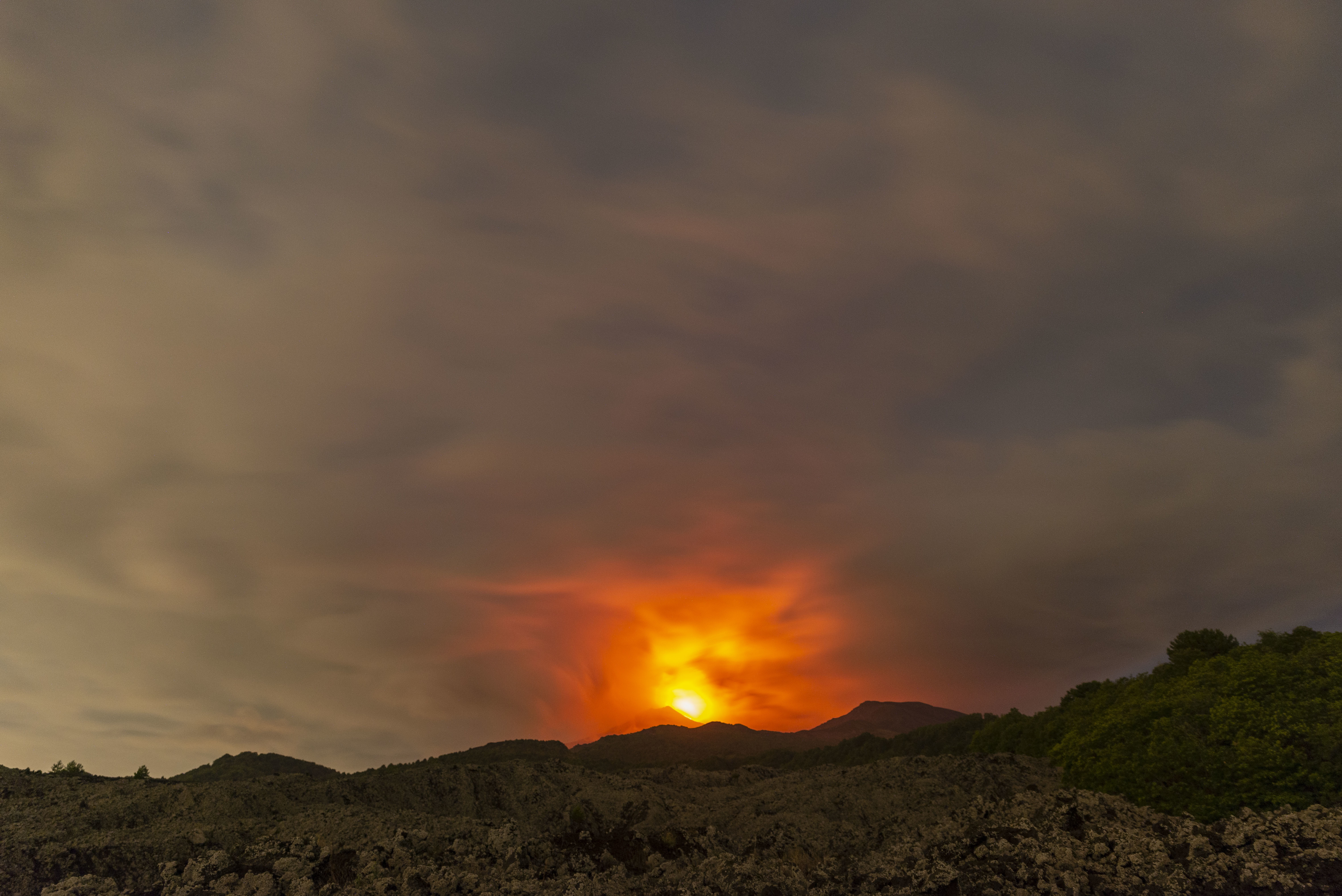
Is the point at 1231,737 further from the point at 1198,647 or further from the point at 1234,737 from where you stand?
the point at 1198,647

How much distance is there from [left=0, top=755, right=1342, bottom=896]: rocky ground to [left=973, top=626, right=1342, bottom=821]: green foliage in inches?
70.5

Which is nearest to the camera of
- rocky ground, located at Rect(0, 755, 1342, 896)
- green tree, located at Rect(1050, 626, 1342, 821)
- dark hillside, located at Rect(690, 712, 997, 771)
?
rocky ground, located at Rect(0, 755, 1342, 896)

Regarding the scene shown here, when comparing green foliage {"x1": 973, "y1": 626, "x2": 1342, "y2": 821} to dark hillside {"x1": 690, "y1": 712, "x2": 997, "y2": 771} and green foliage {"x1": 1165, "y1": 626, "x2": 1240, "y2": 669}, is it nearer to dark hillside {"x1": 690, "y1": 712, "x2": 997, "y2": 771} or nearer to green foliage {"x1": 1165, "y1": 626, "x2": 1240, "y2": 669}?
green foliage {"x1": 1165, "y1": 626, "x2": 1240, "y2": 669}

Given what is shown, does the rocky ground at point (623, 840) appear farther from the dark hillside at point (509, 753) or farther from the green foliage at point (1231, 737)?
the dark hillside at point (509, 753)

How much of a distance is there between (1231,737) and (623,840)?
38.7m

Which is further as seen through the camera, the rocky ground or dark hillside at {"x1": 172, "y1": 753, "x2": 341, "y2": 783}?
dark hillside at {"x1": 172, "y1": 753, "x2": 341, "y2": 783}

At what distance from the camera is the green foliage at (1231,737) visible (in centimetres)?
4500

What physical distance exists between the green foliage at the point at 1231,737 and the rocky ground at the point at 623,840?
179 centimetres

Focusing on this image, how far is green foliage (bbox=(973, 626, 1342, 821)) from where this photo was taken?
148 feet

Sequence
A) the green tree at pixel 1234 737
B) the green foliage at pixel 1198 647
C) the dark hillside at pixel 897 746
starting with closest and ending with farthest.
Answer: the green tree at pixel 1234 737 < the green foliage at pixel 1198 647 < the dark hillside at pixel 897 746

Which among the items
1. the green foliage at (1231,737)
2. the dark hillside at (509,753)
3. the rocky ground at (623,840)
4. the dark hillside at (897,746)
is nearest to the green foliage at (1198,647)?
the green foliage at (1231,737)

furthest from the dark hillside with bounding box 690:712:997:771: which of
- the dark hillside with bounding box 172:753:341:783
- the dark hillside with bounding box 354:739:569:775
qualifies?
the dark hillside with bounding box 172:753:341:783

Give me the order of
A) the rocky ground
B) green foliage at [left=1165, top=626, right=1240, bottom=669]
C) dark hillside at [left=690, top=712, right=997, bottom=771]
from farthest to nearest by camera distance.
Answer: dark hillside at [left=690, top=712, right=997, bottom=771]
green foliage at [left=1165, top=626, right=1240, bottom=669]
the rocky ground

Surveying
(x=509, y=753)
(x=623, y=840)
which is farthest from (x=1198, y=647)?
(x=509, y=753)
